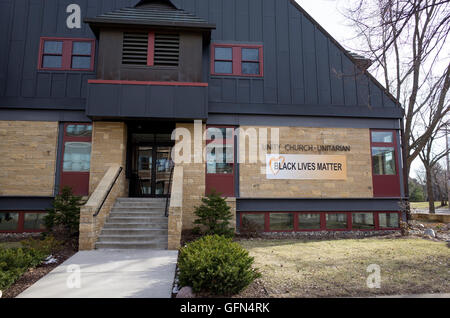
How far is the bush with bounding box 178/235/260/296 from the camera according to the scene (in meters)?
4.43

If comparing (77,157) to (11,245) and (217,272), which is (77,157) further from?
(217,272)

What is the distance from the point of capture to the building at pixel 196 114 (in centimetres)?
1042

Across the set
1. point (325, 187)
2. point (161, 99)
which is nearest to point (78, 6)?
point (161, 99)

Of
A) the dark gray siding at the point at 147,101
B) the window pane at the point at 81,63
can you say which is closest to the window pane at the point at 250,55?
the dark gray siding at the point at 147,101

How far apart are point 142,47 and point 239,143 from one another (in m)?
5.16

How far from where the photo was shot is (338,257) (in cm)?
725

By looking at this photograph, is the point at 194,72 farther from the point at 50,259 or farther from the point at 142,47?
the point at 50,259

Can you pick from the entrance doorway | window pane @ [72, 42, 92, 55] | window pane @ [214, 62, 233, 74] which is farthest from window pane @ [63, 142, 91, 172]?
window pane @ [214, 62, 233, 74]

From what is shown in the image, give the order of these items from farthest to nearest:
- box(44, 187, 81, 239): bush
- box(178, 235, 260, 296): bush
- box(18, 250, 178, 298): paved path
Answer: box(44, 187, 81, 239): bush < box(18, 250, 178, 298): paved path < box(178, 235, 260, 296): bush

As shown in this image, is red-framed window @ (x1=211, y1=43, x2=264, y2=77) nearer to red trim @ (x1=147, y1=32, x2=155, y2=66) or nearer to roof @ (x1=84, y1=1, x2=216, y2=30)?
roof @ (x1=84, y1=1, x2=216, y2=30)

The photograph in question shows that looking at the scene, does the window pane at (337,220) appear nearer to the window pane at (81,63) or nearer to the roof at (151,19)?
the roof at (151,19)

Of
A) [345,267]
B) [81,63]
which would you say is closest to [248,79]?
[81,63]

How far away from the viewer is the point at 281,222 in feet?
36.5

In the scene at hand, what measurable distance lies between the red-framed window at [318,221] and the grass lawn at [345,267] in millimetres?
1445
